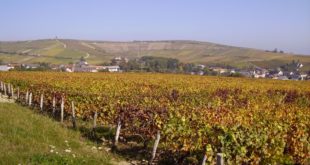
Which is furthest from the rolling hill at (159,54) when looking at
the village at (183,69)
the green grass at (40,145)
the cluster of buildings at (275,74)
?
the green grass at (40,145)

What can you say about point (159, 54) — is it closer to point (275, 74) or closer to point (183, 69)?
point (183, 69)

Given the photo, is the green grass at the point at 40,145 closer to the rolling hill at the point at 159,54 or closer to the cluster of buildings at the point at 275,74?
the cluster of buildings at the point at 275,74

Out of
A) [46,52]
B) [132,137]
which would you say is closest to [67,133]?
[132,137]

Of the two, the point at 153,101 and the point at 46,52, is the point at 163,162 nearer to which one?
the point at 153,101

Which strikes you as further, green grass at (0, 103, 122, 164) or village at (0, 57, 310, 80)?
village at (0, 57, 310, 80)

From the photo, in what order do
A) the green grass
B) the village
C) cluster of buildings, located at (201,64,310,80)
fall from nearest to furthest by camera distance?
the green grass → cluster of buildings, located at (201,64,310,80) → the village

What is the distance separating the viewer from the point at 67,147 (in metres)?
14.1

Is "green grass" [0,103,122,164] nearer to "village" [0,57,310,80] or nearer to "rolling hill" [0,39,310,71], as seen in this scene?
"village" [0,57,310,80]

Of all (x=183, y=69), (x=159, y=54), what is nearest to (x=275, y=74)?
(x=183, y=69)

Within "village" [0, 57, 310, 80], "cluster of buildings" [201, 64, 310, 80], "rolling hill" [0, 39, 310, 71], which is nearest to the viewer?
"cluster of buildings" [201, 64, 310, 80]

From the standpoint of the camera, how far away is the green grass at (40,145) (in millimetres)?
11289

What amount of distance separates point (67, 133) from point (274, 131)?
25.1 ft

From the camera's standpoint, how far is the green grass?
11.3 meters

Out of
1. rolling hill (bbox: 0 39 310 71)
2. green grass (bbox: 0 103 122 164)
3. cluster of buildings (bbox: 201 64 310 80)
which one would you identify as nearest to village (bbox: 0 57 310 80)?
cluster of buildings (bbox: 201 64 310 80)
